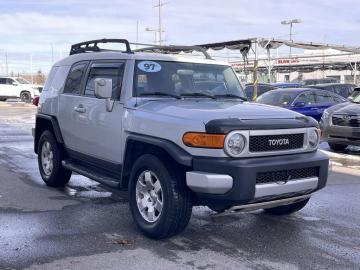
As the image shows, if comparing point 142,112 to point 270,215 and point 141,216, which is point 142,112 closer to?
point 141,216

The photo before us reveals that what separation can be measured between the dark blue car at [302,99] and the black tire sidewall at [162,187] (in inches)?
350

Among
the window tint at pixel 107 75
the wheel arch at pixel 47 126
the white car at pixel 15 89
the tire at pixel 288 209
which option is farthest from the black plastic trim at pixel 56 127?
the white car at pixel 15 89

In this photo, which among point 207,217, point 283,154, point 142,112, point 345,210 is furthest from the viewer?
point 345,210

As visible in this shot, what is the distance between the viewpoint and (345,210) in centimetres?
654

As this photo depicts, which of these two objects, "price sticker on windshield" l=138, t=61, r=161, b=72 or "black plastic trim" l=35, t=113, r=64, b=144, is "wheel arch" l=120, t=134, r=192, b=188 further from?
"black plastic trim" l=35, t=113, r=64, b=144

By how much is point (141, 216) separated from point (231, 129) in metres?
1.45

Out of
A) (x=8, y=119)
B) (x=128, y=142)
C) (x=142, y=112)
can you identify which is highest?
(x=142, y=112)

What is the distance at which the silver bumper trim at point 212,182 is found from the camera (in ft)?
14.8

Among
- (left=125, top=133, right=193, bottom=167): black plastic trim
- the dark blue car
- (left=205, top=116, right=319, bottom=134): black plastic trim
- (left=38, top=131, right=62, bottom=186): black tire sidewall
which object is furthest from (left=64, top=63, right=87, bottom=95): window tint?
the dark blue car

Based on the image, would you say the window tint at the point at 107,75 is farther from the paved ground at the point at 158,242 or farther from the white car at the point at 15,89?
the white car at the point at 15,89

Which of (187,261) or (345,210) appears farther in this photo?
(345,210)

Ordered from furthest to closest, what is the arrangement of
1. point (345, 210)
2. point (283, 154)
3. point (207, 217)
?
point (345, 210)
point (207, 217)
point (283, 154)

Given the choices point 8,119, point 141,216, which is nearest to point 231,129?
point 141,216

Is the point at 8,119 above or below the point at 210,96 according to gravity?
below
